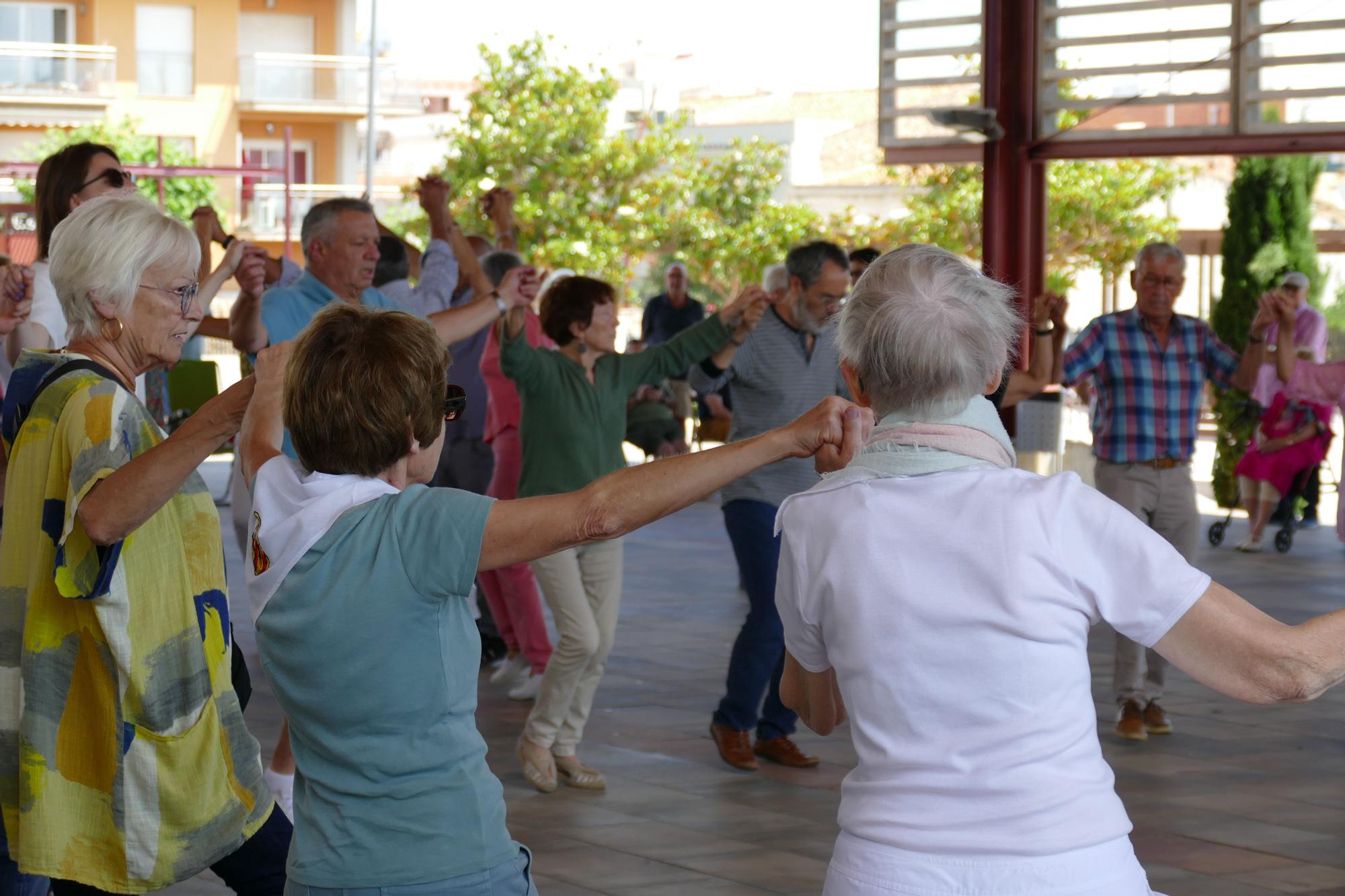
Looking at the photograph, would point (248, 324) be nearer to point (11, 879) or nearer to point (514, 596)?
point (11, 879)

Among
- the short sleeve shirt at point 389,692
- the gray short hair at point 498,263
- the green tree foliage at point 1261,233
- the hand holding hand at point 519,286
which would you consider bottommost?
the short sleeve shirt at point 389,692

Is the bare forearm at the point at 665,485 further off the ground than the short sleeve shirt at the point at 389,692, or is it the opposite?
the bare forearm at the point at 665,485

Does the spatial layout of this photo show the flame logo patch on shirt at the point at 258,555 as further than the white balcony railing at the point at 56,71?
No

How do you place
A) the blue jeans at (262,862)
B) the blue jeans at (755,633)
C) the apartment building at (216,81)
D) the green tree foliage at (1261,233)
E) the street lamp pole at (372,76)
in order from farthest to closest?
1. the street lamp pole at (372,76)
2. the apartment building at (216,81)
3. the green tree foliage at (1261,233)
4. the blue jeans at (755,633)
5. the blue jeans at (262,862)

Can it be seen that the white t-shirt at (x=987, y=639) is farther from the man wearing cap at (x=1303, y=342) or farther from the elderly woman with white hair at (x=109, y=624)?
the man wearing cap at (x=1303, y=342)

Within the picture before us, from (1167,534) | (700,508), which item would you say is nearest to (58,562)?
(1167,534)

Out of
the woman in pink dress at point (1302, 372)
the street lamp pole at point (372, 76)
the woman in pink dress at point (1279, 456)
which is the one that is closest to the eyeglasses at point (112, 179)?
the woman in pink dress at point (1302, 372)

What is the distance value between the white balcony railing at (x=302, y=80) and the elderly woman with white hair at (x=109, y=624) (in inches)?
1533

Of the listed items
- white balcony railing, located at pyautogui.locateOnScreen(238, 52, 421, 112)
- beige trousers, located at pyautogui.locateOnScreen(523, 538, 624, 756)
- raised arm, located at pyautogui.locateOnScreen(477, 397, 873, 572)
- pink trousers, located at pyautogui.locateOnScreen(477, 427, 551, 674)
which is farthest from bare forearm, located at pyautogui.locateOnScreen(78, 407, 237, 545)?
white balcony railing, located at pyautogui.locateOnScreen(238, 52, 421, 112)

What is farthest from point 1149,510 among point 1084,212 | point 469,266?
point 1084,212

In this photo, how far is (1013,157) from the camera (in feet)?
32.3

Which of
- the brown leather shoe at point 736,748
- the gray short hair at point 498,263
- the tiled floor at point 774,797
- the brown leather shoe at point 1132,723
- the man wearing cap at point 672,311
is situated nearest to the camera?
the tiled floor at point 774,797

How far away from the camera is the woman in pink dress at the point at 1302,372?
7.00 meters

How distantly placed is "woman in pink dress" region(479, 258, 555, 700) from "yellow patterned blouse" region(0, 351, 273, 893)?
4.20 m
